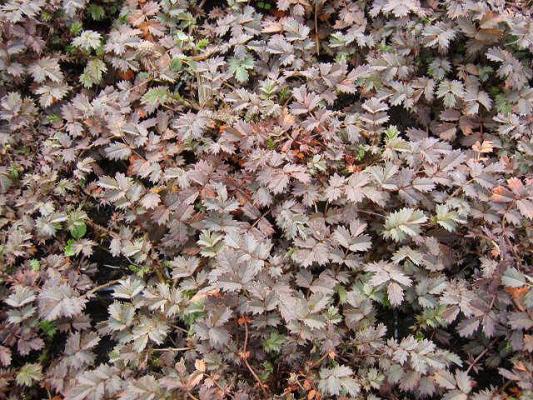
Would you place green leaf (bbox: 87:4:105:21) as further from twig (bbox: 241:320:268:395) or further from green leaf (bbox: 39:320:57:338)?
twig (bbox: 241:320:268:395)

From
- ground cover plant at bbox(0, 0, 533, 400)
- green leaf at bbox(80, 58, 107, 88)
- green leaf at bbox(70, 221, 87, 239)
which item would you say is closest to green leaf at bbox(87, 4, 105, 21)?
ground cover plant at bbox(0, 0, 533, 400)

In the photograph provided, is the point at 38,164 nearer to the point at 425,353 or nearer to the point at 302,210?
the point at 302,210

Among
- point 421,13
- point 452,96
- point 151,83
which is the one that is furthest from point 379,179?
point 151,83

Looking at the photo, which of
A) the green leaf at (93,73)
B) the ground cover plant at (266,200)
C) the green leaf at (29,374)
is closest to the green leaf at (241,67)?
the ground cover plant at (266,200)

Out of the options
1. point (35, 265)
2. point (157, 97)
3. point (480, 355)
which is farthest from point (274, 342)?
point (157, 97)

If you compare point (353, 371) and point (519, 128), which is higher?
point (519, 128)

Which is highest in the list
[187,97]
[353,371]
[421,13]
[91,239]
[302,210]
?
[421,13]

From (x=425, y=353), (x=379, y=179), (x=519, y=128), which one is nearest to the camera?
(x=425, y=353)

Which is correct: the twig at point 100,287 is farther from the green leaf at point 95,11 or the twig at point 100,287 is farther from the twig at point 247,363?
the green leaf at point 95,11
